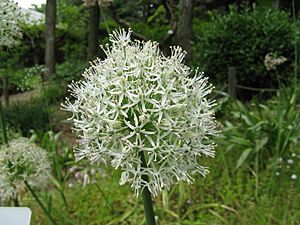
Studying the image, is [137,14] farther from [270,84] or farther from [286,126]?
[286,126]

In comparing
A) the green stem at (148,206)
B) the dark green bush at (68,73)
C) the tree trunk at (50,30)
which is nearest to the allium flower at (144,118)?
the green stem at (148,206)

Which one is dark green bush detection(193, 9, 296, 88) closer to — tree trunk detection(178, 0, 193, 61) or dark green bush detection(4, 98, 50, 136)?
tree trunk detection(178, 0, 193, 61)

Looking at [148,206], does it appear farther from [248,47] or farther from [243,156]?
[248,47]

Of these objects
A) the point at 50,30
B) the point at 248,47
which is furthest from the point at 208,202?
the point at 50,30

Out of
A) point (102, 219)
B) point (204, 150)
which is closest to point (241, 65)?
point (102, 219)

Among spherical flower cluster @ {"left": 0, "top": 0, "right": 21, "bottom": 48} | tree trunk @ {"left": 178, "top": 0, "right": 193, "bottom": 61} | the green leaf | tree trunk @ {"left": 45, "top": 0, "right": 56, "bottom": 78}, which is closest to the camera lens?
spherical flower cluster @ {"left": 0, "top": 0, "right": 21, "bottom": 48}

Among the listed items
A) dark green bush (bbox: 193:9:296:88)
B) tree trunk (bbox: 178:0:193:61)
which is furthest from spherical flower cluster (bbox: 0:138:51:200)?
tree trunk (bbox: 178:0:193:61)
